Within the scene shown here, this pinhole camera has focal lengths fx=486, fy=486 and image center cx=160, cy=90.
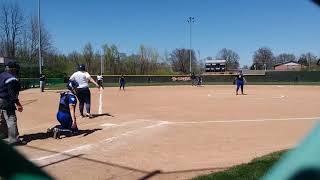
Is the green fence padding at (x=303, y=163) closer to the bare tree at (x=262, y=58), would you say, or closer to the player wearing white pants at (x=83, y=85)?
the player wearing white pants at (x=83, y=85)

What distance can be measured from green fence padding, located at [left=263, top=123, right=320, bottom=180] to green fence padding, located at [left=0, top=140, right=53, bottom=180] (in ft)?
1.60

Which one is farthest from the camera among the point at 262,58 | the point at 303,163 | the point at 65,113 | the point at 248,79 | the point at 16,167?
the point at 262,58

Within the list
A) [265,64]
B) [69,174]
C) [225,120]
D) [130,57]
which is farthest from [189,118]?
[265,64]

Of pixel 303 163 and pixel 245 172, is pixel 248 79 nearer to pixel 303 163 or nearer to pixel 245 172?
pixel 245 172

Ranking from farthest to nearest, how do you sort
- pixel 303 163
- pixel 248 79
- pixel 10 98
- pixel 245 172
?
1. pixel 248 79
2. pixel 10 98
3. pixel 245 172
4. pixel 303 163

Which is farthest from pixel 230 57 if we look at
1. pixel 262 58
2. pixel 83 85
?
pixel 83 85

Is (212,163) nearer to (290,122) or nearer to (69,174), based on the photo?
(69,174)

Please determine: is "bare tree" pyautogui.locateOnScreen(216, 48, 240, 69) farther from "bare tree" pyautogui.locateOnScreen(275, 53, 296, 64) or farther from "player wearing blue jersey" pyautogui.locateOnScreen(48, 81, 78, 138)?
"player wearing blue jersey" pyautogui.locateOnScreen(48, 81, 78, 138)

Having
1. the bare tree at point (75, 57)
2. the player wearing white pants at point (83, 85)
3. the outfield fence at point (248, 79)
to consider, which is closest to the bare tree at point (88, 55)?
the bare tree at point (75, 57)

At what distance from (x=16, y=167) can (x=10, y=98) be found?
916cm

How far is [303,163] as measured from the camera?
87 cm

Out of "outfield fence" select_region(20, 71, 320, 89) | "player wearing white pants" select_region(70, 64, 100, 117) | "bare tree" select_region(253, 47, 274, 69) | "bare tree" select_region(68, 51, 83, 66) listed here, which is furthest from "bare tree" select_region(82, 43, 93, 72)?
"player wearing white pants" select_region(70, 64, 100, 117)

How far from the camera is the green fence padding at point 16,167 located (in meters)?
1.06

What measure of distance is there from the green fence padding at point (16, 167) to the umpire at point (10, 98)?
9058 mm
